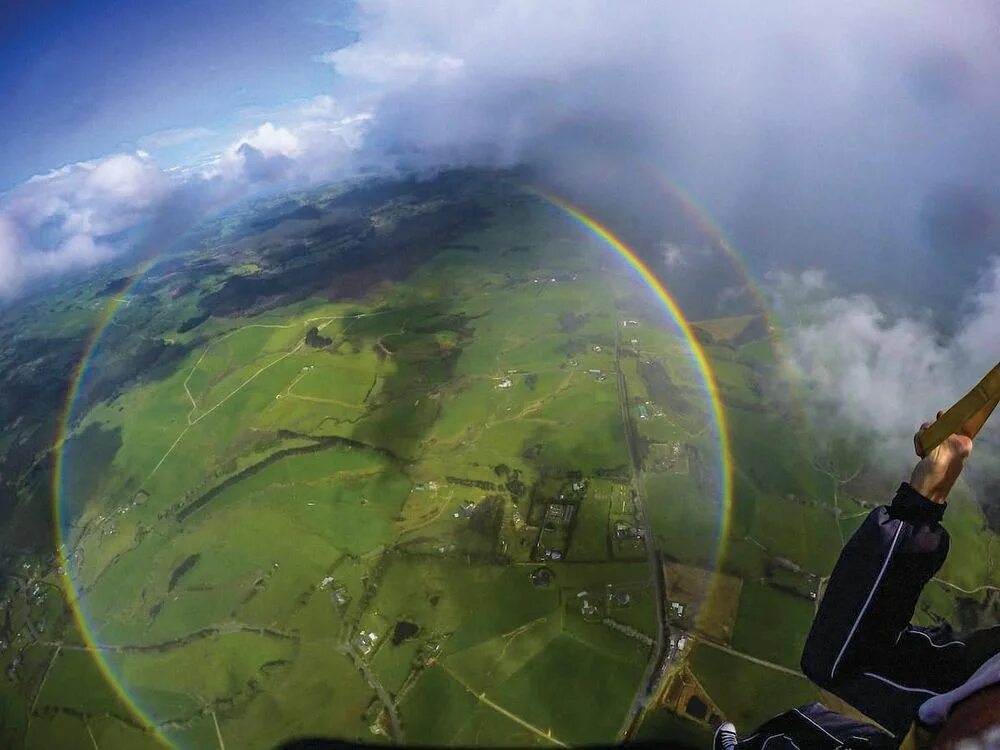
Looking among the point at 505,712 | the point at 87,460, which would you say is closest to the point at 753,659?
the point at 505,712

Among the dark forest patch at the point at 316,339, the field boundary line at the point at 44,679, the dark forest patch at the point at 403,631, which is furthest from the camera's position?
the dark forest patch at the point at 316,339

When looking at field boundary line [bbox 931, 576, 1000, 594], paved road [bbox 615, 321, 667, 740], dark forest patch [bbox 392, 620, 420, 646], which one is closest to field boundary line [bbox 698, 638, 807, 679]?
paved road [bbox 615, 321, 667, 740]

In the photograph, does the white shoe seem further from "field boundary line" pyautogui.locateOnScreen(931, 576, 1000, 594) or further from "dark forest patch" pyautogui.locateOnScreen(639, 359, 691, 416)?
"dark forest patch" pyautogui.locateOnScreen(639, 359, 691, 416)

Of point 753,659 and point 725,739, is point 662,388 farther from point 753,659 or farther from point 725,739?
point 725,739

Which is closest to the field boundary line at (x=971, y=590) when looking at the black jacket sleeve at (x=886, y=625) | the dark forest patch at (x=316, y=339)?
the black jacket sleeve at (x=886, y=625)

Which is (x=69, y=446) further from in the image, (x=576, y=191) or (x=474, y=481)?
(x=576, y=191)

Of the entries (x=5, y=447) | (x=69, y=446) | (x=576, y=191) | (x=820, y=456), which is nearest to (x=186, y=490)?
(x=69, y=446)

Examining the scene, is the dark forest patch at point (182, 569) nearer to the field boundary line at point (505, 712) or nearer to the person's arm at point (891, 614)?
the field boundary line at point (505, 712)
